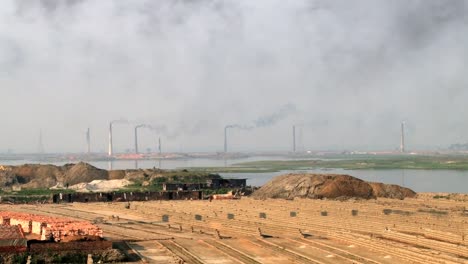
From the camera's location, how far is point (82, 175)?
84.5 m

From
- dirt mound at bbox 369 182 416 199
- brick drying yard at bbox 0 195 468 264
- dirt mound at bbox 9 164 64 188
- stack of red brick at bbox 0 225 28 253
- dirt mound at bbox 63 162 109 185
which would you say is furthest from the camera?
dirt mound at bbox 63 162 109 185

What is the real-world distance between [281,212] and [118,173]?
49002 millimetres

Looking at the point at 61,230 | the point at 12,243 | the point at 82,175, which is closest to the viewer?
the point at 12,243

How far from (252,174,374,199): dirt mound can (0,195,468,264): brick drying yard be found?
255 centimetres

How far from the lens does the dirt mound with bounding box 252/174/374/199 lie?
54.5 meters

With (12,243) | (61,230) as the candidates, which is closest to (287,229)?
(61,230)

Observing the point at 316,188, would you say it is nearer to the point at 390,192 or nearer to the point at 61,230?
the point at 390,192

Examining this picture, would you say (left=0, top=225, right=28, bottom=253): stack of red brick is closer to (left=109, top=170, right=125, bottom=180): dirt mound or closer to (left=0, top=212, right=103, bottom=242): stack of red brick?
(left=0, top=212, right=103, bottom=242): stack of red brick

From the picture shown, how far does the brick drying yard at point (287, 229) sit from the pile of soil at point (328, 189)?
234cm

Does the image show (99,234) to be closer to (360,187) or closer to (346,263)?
(346,263)

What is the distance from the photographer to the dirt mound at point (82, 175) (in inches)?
3297

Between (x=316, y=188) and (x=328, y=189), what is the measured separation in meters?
1.44

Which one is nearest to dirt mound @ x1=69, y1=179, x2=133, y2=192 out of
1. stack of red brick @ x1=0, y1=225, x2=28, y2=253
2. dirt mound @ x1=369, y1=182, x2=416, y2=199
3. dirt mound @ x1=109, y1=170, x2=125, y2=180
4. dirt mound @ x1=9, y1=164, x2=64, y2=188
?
dirt mound @ x1=9, y1=164, x2=64, y2=188

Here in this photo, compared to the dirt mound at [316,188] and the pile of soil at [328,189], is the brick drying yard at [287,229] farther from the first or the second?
the dirt mound at [316,188]
